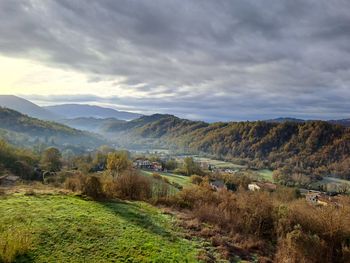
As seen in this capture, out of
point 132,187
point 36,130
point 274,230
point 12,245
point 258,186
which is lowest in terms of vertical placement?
point 258,186

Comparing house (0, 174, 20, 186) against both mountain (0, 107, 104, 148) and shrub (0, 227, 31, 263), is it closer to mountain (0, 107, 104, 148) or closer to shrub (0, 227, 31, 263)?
shrub (0, 227, 31, 263)

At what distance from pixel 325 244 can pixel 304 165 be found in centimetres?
10492

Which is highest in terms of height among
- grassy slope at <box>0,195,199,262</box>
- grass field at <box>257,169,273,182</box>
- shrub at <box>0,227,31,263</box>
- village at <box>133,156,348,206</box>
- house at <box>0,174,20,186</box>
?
shrub at <box>0,227,31,263</box>

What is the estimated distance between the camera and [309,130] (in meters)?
130

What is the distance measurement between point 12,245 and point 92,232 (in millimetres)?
3163

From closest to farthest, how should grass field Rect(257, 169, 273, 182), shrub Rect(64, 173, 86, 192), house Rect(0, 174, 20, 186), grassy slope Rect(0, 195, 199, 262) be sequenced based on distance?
grassy slope Rect(0, 195, 199, 262), shrub Rect(64, 173, 86, 192), house Rect(0, 174, 20, 186), grass field Rect(257, 169, 273, 182)

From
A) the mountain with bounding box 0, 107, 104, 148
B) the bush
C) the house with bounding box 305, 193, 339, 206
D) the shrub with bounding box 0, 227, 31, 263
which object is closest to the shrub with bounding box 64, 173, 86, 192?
the bush

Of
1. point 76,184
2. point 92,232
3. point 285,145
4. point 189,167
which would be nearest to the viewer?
point 92,232

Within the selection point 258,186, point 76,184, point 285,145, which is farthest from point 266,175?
point 76,184

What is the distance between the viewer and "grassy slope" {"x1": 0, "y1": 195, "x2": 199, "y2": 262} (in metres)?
9.36

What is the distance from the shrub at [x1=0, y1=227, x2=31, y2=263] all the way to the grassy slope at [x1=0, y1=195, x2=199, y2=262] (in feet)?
0.92

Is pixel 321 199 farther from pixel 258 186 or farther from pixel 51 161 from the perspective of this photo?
pixel 51 161

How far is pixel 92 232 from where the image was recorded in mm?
11047

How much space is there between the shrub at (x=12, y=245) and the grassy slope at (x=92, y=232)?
281mm
